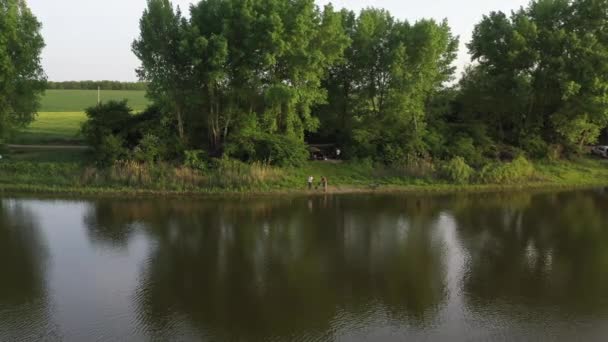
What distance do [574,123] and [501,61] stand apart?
763 centimetres

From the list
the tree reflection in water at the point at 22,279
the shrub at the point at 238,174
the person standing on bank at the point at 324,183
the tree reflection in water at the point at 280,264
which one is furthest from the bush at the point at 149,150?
the person standing on bank at the point at 324,183

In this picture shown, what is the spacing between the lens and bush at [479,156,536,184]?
1551 inches

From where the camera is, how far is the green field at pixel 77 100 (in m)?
77.6

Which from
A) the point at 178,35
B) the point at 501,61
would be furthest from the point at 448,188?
the point at 178,35

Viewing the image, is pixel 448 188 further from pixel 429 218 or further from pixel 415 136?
pixel 429 218

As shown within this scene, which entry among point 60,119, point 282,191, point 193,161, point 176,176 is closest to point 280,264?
point 282,191

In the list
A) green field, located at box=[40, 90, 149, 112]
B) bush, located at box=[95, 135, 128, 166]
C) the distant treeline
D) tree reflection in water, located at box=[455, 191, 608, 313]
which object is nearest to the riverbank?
bush, located at box=[95, 135, 128, 166]

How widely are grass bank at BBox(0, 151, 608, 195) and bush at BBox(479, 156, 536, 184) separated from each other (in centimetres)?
32

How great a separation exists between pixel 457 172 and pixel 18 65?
107 ft

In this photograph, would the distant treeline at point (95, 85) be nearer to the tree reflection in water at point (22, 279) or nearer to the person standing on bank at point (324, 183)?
the person standing on bank at point (324, 183)

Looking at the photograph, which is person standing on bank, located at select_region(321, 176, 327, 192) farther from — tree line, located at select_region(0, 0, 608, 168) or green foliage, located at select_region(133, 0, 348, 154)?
green foliage, located at select_region(133, 0, 348, 154)

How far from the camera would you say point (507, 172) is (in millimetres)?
39781

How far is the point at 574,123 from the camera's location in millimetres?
43156

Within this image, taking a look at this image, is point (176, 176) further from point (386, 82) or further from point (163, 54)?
point (386, 82)
